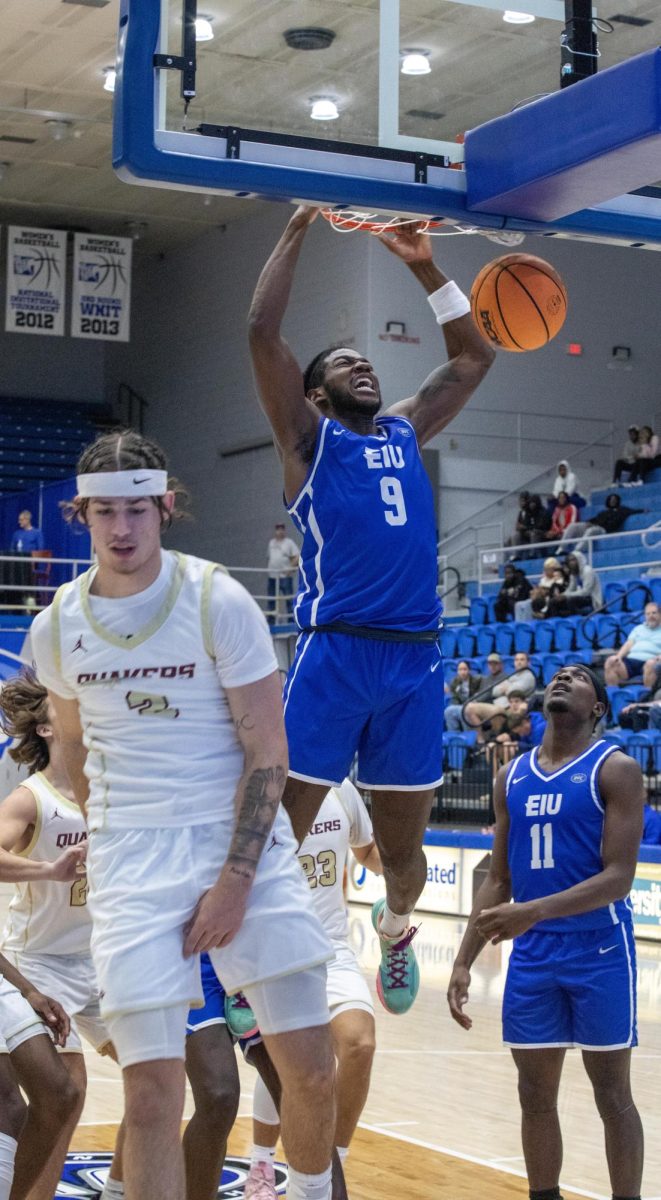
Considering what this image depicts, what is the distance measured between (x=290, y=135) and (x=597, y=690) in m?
1.97

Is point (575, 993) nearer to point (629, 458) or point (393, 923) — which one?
point (393, 923)

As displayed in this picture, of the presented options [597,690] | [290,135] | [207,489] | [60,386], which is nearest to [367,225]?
[290,135]

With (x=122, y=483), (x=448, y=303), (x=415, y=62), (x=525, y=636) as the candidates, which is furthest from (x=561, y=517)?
(x=122, y=483)

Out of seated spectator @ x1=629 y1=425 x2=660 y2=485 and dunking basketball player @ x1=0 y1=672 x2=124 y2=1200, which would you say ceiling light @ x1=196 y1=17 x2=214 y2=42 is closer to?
dunking basketball player @ x1=0 y1=672 x2=124 y2=1200

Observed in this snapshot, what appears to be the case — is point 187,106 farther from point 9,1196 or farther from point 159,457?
point 9,1196

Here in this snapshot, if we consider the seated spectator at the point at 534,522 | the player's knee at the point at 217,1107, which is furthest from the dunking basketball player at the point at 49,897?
the seated spectator at the point at 534,522

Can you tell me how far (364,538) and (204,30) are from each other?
1611 mm

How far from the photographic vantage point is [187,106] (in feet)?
15.0

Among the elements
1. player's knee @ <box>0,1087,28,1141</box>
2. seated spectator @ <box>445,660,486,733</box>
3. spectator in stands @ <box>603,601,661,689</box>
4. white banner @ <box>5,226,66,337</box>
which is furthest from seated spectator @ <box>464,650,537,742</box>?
player's knee @ <box>0,1087,28,1141</box>

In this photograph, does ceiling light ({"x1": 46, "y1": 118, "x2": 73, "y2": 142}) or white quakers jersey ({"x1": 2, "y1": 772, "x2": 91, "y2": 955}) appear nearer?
white quakers jersey ({"x1": 2, "y1": 772, "x2": 91, "y2": 955})

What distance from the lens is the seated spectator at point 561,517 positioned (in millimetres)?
19453

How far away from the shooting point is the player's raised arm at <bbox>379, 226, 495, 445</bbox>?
201 inches

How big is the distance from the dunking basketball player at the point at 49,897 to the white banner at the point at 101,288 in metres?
17.4

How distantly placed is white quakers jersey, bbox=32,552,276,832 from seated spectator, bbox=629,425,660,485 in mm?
17275
